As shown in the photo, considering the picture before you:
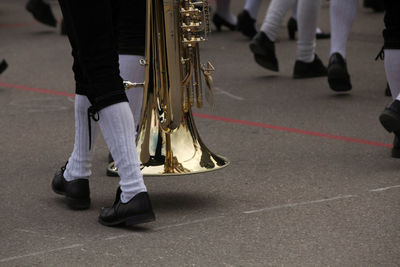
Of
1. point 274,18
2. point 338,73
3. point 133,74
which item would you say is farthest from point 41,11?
point 133,74

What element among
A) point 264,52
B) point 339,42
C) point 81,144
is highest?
point 81,144

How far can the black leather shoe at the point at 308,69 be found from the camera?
6.60 metres

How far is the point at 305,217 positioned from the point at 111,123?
780mm

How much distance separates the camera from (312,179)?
3.96m

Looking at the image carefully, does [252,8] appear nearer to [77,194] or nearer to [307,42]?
[307,42]

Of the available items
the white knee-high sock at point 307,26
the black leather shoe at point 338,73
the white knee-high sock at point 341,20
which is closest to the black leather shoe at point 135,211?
the black leather shoe at point 338,73

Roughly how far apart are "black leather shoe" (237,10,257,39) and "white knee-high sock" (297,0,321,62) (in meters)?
1.77

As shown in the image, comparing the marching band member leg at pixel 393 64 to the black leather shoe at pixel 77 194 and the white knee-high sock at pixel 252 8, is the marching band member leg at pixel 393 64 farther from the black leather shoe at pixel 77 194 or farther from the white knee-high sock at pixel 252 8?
the white knee-high sock at pixel 252 8

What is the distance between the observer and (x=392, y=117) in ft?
13.5

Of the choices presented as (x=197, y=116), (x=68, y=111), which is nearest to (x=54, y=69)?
(x=68, y=111)

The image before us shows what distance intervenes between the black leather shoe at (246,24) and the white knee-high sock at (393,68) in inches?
159

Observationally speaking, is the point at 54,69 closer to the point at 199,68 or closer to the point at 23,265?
the point at 199,68

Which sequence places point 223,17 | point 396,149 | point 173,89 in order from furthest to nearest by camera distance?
1. point 223,17
2. point 396,149
3. point 173,89

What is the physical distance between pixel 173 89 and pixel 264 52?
3.07 m
